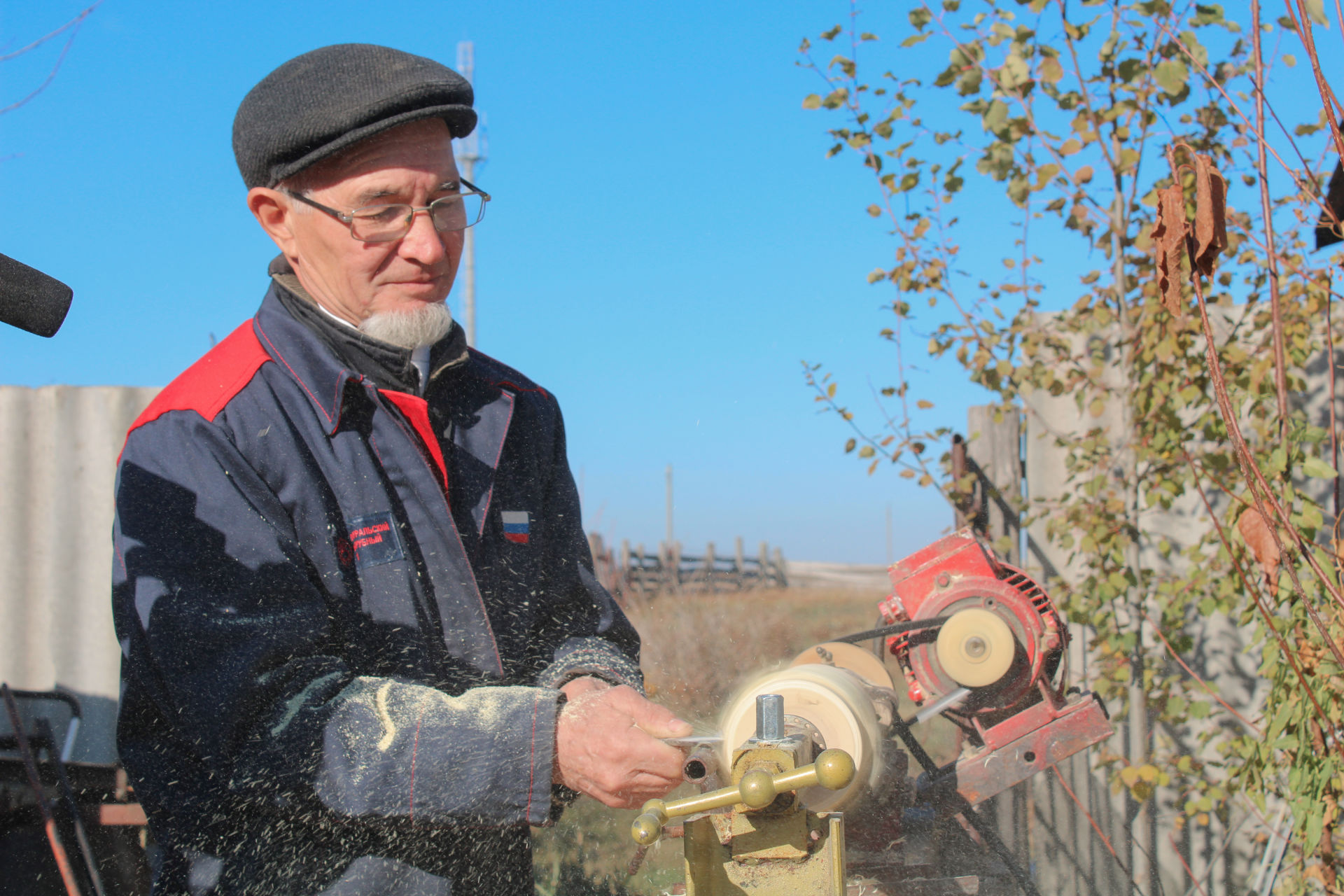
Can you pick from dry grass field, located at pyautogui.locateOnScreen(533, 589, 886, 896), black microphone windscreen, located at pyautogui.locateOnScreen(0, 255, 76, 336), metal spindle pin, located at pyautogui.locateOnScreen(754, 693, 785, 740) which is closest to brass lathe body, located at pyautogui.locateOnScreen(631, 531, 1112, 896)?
dry grass field, located at pyautogui.locateOnScreen(533, 589, 886, 896)

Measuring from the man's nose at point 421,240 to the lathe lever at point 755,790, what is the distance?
1.15 meters

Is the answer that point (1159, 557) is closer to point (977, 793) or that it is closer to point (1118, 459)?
point (1118, 459)

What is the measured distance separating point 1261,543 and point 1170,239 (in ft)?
2.36

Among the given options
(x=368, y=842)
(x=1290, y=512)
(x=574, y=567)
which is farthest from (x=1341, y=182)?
(x=368, y=842)

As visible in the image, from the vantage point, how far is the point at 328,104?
68.9 inches

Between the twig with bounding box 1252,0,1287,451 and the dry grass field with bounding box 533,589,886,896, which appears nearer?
the twig with bounding box 1252,0,1287,451

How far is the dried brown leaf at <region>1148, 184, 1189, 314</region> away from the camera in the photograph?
1.43m

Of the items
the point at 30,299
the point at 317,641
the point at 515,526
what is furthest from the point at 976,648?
the point at 30,299

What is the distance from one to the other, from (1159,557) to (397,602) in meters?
2.98

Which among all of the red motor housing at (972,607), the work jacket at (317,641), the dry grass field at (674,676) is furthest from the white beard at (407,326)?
the red motor housing at (972,607)

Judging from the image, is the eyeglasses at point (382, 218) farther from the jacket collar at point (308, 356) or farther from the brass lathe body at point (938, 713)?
the brass lathe body at point (938, 713)

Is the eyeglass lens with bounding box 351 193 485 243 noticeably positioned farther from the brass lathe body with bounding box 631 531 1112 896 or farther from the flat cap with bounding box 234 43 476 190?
the brass lathe body with bounding box 631 531 1112 896

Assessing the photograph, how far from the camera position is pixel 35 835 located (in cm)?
322

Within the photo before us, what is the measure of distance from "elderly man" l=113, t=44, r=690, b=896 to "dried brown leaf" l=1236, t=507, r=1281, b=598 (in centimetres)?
120
